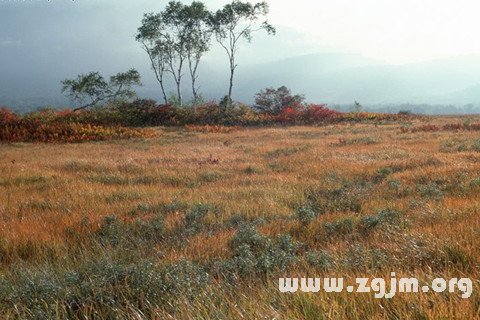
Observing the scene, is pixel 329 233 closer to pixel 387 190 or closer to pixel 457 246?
pixel 457 246

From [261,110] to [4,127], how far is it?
27.9m

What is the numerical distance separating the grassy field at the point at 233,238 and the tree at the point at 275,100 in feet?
119

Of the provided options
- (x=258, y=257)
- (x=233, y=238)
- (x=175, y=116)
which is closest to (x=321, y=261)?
(x=258, y=257)

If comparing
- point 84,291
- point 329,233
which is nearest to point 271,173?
point 329,233

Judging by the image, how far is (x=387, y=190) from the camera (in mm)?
8180

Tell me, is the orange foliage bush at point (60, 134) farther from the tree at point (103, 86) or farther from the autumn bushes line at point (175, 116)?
the tree at point (103, 86)

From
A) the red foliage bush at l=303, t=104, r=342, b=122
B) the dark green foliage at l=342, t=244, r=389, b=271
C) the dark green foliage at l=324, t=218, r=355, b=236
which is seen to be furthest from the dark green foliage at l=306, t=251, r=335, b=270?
the red foliage bush at l=303, t=104, r=342, b=122

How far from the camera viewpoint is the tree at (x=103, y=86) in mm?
48594

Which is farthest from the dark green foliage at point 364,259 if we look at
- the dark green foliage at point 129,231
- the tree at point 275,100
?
the tree at point 275,100

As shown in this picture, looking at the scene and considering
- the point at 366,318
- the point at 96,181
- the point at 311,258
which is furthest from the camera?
the point at 96,181

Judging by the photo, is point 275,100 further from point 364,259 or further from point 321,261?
point 364,259

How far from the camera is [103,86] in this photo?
49.2 metres

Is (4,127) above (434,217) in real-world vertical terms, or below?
above

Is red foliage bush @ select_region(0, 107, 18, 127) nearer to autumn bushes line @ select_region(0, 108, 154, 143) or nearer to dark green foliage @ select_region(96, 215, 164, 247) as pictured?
autumn bushes line @ select_region(0, 108, 154, 143)
